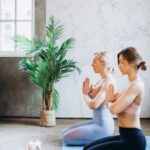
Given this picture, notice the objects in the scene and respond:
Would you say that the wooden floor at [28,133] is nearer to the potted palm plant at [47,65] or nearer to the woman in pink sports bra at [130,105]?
the potted palm plant at [47,65]

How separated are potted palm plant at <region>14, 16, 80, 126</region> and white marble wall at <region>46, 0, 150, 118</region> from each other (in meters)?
0.47

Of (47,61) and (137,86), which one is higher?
(47,61)

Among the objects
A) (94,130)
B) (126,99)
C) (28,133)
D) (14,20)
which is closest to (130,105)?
(126,99)

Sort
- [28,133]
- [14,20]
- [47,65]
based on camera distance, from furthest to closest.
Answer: [14,20]
[47,65]
[28,133]

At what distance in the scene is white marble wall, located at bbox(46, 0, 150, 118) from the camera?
18.7 feet

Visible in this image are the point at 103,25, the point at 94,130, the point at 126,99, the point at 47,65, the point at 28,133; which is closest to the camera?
the point at 126,99

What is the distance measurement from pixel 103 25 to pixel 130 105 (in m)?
3.26

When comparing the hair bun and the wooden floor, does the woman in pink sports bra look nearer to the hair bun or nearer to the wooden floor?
the hair bun

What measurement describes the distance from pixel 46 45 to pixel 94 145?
263 centimetres

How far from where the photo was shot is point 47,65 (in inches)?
204

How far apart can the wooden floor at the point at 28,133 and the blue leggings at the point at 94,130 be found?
7.5 inches

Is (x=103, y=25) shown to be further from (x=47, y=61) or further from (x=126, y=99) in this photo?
(x=126, y=99)

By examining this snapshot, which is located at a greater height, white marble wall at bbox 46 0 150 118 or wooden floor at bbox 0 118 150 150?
white marble wall at bbox 46 0 150 118

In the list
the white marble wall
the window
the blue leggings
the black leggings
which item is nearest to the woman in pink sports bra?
the black leggings
